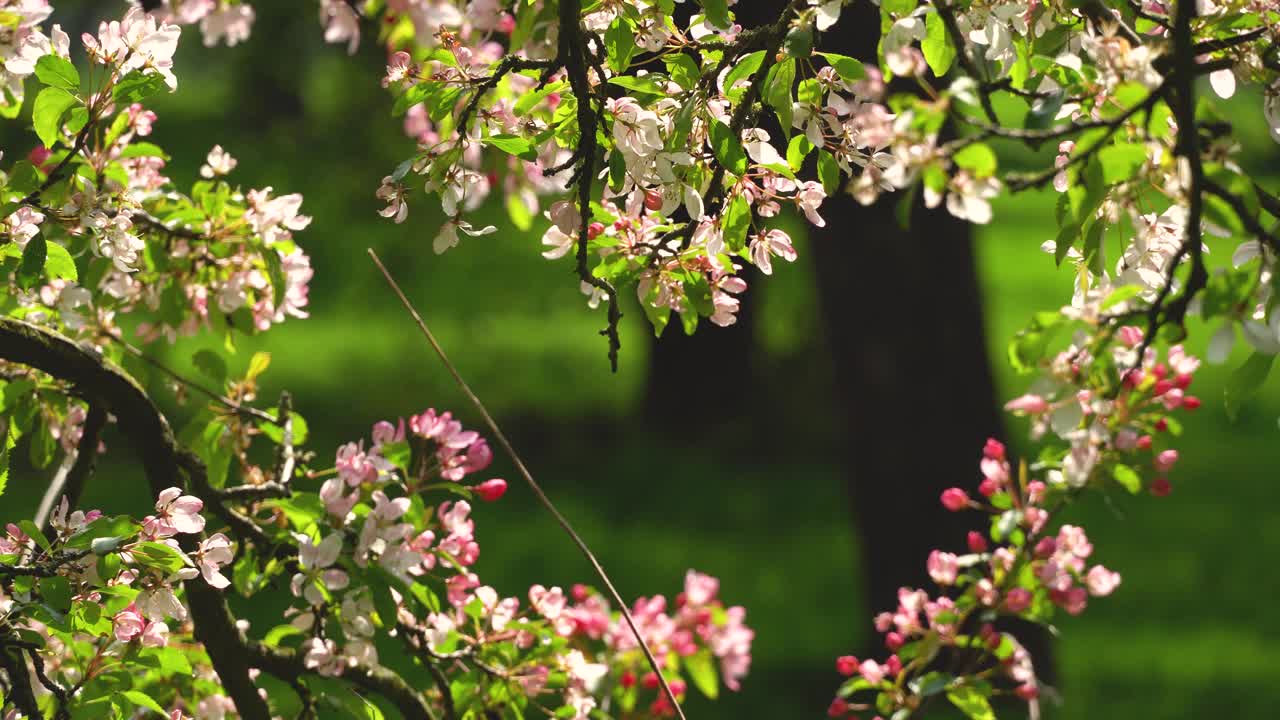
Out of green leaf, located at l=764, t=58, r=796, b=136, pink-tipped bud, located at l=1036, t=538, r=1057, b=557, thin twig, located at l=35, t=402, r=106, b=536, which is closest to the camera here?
green leaf, located at l=764, t=58, r=796, b=136

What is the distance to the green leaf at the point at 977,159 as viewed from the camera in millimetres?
1604

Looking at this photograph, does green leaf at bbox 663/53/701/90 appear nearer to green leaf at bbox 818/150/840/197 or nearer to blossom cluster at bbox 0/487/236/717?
green leaf at bbox 818/150/840/197

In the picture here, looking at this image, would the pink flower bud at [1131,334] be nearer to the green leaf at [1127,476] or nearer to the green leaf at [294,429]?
the green leaf at [1127,476]

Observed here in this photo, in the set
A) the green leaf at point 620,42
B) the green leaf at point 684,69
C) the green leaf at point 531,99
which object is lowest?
the green leaf at point 531,99

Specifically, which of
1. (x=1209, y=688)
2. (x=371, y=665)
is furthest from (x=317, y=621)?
(x=1209, y=688)

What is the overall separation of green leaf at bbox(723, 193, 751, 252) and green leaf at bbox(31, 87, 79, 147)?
103 centimetres

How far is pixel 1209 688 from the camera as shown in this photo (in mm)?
6996

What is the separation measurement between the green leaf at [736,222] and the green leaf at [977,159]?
0.77 metres

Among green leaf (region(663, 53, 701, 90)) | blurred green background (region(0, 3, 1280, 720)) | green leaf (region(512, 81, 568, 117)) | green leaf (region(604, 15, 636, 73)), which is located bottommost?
blurred green background (region(0, 3, 1280, 720))

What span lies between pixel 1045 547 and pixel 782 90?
1159 millimetres

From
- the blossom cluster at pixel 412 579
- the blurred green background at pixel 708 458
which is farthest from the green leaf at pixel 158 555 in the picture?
the blurred green background at pixel 708 458

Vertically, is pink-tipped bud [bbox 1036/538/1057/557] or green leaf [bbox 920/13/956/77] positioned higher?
green leaf [bbox 920/13/956/77]

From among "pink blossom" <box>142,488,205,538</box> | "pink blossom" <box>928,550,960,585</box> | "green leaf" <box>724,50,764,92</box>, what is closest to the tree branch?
"pink blossom" <box>142,488,205,538</box>

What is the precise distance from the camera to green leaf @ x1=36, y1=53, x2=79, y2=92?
230cm
